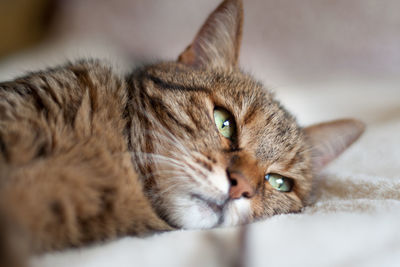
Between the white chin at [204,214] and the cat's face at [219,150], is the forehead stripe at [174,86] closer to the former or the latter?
the cat's face at [219,150]

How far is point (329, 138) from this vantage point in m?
1.28

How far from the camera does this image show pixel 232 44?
118 centimetres

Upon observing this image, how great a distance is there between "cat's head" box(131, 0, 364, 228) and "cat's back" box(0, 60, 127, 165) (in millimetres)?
82

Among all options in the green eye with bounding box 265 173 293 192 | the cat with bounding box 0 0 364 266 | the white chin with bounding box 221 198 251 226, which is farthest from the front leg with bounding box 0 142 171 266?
the green eye with bounding box 265 173 293 192

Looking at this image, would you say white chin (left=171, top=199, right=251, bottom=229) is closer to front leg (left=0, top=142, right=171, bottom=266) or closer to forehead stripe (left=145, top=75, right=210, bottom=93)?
front leg (left=0, top=142, right=171, bottom=266)

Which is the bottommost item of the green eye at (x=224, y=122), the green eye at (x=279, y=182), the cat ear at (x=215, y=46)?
the green eye at (x=279, y=182)

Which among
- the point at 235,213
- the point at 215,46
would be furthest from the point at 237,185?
the point at 215,46

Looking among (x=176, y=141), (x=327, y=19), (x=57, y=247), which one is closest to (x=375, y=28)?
(x=327, y=19)

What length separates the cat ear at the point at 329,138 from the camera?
4.12 ft

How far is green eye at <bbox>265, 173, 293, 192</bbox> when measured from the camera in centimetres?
103

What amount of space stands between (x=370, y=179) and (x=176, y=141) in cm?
59

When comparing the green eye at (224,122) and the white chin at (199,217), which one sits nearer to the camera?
the white chin at (199,217)

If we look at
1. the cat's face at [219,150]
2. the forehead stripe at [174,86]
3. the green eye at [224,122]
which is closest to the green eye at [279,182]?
the cat's face at [219,150]

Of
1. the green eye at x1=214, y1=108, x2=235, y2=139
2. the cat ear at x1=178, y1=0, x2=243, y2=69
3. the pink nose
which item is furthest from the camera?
the cat ear at x1=178, y1=0, x2=243, y2=69
